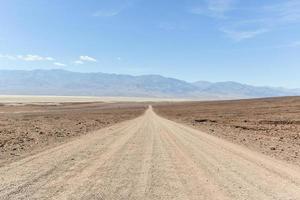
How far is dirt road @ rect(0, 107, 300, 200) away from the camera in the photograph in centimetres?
853

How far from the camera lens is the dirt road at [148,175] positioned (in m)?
8.53

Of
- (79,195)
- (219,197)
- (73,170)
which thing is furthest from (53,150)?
(219,197)

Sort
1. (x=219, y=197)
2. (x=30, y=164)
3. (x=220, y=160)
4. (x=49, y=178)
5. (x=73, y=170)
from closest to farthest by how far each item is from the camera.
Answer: (x=219, y=197)
(x=49, y=178)
(x=73, y=170)
(x=30, y=164)
(x=220, y=160)

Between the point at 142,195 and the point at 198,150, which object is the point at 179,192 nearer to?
the point at 142,195

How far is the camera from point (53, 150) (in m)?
16.2

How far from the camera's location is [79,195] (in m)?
8.31

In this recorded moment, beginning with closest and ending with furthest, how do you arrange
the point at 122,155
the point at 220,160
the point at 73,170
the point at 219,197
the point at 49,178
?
1. the point at 219,197
2. the point at 49,178
3. the point at 73,170
4. the point at 220,160
5. the point at 122,155

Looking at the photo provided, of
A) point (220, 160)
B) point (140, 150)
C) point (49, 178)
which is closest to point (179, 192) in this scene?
point (49, 178)

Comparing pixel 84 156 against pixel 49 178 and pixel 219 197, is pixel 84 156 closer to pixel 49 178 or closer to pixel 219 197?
pixel 49 178

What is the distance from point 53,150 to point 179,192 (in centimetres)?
878

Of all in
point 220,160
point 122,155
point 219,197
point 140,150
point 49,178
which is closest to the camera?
point 219,197

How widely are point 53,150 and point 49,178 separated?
20.6ft

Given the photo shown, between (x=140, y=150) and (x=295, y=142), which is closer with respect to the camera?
(x=140, y=150)

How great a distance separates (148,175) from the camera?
35.0ft
